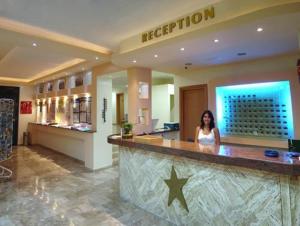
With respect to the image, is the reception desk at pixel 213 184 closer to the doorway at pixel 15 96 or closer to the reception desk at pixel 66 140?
the reception desk at pixel 66 140

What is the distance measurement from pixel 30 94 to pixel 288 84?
10413 millimetres

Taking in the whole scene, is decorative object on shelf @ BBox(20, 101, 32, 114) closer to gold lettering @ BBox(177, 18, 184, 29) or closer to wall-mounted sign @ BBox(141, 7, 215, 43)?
wall-mounted sign @ BBox(141, 7, 215, 43)

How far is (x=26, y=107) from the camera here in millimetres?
9523

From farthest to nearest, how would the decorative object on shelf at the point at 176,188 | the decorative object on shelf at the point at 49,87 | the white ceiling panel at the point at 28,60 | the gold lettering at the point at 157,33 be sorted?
the decorative object on shelf at the point at 49,87
the white ceiling panel at the point at 28,60
the gold lettering at the point at 157,33
the decorative object on shelf at the point at 176,188

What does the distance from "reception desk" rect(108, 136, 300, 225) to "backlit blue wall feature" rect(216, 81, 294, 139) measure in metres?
1.94

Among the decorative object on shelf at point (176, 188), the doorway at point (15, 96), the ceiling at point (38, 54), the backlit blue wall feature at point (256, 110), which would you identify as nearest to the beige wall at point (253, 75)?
the backlit blue wall feature at point (256, 110)

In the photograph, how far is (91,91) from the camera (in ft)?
19.3

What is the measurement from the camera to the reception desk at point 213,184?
1.85 metres

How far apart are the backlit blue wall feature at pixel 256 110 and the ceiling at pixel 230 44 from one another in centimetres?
72

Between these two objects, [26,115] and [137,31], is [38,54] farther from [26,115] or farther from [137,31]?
[26,115]

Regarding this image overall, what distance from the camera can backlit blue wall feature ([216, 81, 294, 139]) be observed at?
392 cm

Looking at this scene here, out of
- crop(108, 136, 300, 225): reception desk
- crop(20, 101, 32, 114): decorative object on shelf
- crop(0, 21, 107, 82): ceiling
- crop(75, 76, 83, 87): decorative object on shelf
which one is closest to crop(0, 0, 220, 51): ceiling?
crop(0, 21, 107, 82): ceiling

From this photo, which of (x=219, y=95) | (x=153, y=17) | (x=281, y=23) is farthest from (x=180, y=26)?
(x=219, y=95)

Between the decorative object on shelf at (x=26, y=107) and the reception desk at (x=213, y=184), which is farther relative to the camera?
the decorative object on shelf at (x=26, y=107)
